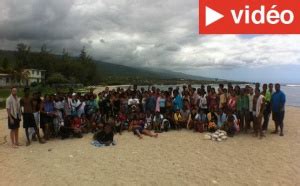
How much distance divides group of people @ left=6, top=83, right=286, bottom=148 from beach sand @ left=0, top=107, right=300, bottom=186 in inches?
22.0

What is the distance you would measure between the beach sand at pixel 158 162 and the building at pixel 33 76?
2276 inches

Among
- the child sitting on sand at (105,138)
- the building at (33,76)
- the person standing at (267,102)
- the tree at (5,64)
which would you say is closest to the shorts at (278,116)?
the person standing at (267,102)

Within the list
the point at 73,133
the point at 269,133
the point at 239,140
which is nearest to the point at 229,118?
the point at 239,140

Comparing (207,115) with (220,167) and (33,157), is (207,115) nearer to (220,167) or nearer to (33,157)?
(220,167)

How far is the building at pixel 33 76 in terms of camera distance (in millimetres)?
64762

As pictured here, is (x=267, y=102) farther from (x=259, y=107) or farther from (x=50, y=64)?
(x=50, y=64)

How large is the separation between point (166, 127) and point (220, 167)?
460cm

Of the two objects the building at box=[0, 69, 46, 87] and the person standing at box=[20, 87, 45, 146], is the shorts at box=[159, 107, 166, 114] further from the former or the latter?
the building at box=[0, 69, 46, 87]

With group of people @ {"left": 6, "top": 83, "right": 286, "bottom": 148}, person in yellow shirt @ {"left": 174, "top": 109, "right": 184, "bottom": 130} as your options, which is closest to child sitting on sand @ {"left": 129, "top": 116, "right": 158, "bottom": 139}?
group of people @ {"left": 6, "top": 83, "right": 286, "bottom": 148}

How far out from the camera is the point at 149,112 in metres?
12.3

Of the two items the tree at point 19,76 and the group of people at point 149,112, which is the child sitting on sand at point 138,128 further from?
the tree at point 19,76

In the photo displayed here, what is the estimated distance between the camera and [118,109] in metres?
12.3

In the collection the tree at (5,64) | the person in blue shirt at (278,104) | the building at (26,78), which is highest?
the tree at (5,64)

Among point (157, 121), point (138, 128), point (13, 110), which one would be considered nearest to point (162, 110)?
point (157, 121)
